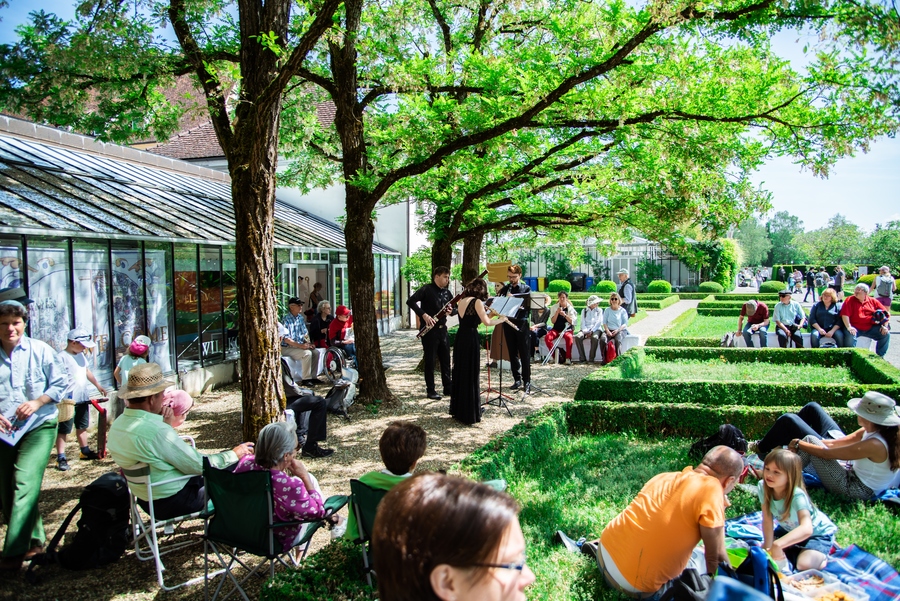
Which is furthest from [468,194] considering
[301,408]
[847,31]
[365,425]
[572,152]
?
[847,31]

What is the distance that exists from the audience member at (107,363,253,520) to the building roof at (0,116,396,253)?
449cm

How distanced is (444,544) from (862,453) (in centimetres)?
482

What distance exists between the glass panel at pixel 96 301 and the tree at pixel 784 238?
96895 mm

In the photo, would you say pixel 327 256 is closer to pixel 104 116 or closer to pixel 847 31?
pixel 104 116

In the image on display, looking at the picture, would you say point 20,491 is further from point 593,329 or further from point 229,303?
point 593,329

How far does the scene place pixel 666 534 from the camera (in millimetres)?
3291

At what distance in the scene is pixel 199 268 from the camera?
11031 mm

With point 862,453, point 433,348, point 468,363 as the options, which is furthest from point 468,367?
point 862,453

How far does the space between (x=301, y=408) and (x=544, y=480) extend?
→ 8.93 ft

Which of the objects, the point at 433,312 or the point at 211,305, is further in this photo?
the point at 211,305

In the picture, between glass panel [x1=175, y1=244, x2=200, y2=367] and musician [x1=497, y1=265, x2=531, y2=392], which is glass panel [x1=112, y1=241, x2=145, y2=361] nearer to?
glass panel [x1=175, y1=244, x2=200, y2=367]

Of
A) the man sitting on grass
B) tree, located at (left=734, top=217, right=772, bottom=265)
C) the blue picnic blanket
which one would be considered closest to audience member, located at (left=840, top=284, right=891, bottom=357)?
the blue picnic blanket

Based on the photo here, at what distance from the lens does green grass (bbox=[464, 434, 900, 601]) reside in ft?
12.4

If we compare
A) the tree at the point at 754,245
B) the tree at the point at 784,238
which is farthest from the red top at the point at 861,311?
the tree at the point at 754,245
